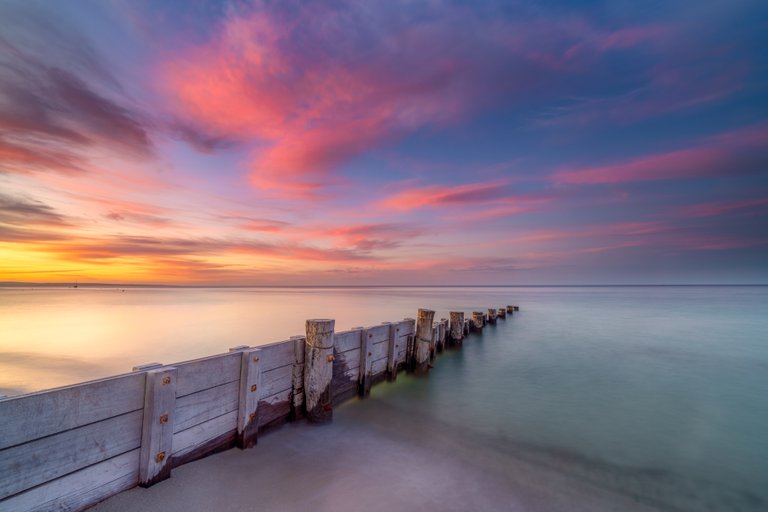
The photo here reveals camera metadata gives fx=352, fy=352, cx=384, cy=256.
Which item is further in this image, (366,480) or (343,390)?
(343,390)

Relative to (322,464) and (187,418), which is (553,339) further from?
(187,418)

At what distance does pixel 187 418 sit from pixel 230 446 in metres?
1.09

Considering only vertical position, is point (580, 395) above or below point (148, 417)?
below

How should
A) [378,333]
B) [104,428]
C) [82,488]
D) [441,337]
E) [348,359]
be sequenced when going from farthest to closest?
[441,337] → [378,333] → [348,359] → [104,428] → [82,488]

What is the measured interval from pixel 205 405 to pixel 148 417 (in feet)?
2.78

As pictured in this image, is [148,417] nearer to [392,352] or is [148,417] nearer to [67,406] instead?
[67,406]

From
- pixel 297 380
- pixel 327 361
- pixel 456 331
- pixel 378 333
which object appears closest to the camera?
pixel 297 380

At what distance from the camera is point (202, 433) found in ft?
15.6

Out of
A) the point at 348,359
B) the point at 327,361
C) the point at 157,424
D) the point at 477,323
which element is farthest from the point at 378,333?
the point at 477,323

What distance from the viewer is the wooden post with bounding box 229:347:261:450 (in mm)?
5254

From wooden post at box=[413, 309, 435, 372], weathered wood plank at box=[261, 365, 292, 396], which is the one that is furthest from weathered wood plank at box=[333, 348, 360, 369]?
wooden post at box=[413, 309, 435, 372]

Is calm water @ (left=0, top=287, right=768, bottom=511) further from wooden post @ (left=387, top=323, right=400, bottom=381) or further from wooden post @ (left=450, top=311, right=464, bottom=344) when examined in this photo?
wooden post @ (left=450, top=311, right=464, bottom=344)

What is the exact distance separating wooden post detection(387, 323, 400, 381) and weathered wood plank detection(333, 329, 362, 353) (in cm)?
159

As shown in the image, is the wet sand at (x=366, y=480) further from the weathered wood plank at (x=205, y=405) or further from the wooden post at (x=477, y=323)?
the wooden post at (x=477, y=323)
